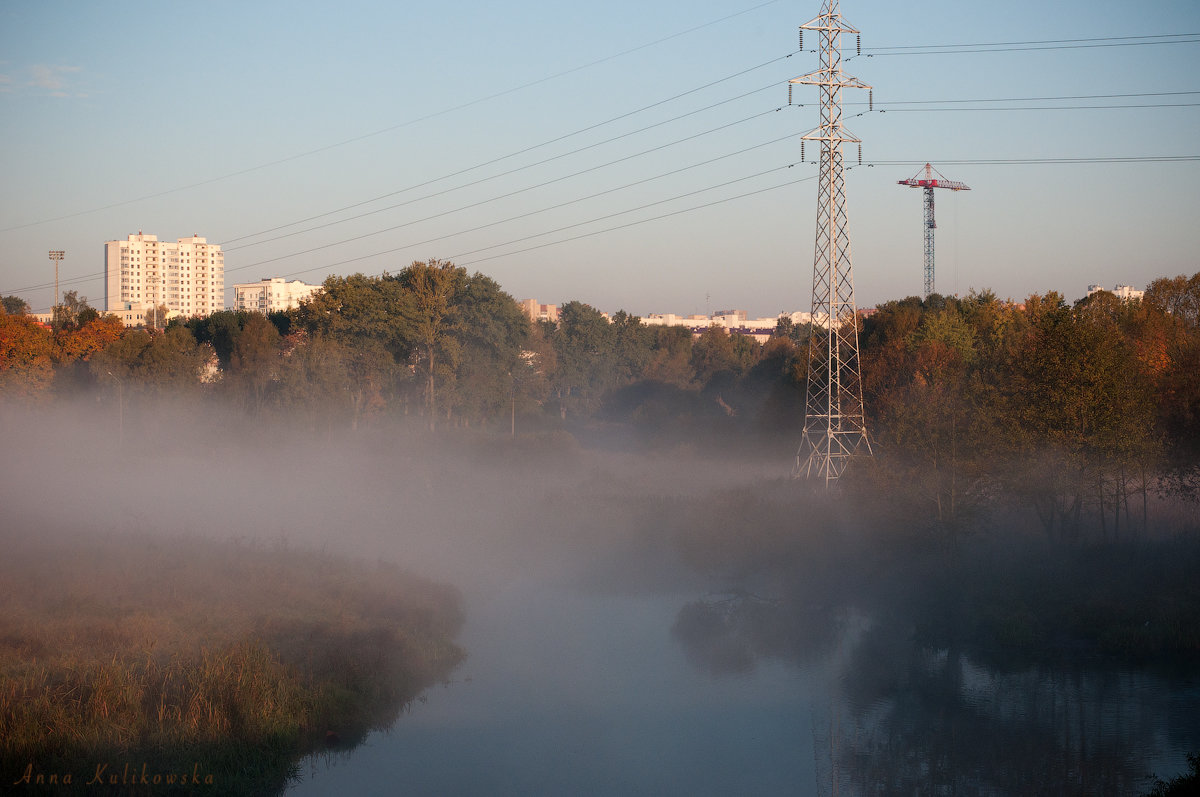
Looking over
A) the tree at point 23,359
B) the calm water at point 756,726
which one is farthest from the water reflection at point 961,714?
the tree at point 23,359

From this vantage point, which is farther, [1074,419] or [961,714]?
[1074,419]

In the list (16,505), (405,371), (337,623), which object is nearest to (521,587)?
(337,623)

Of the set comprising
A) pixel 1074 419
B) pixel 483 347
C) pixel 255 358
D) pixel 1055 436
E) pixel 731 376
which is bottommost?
pixel 1055 436

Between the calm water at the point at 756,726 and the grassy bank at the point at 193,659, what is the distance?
3.74 ft

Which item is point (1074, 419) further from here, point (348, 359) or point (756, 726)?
point (348, 359)

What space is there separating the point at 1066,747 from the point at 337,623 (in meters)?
18.6

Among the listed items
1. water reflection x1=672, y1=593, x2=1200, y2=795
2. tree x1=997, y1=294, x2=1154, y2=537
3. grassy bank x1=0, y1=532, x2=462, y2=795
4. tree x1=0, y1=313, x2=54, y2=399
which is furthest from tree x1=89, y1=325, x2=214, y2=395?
tree x1=997, y1=294, x2=1154, y2=537

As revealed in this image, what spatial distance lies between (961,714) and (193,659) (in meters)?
18.2

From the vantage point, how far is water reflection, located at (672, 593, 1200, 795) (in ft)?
60.8

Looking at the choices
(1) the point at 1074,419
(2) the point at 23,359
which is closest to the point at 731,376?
(2) the point at 23,359

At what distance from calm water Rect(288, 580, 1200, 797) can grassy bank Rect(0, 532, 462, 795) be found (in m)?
1.14

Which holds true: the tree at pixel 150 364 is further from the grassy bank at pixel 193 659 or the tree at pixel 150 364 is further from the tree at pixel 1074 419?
the tree at pixel 1074 419

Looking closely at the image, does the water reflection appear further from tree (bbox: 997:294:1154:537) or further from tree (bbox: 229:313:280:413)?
tree (bbox: 229:313:280:413)

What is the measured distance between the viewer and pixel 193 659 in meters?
20.5
